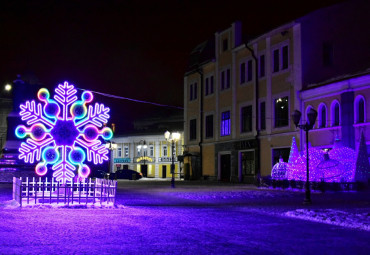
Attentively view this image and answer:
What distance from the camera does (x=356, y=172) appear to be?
25062 millimetres

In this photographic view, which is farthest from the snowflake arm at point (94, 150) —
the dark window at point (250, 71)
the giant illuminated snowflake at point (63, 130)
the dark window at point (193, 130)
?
the dark window at point (193, 130)

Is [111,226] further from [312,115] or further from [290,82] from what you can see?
[290,82]

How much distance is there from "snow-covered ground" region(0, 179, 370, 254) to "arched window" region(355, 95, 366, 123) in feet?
46.9

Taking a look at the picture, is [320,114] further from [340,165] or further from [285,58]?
[340,165]

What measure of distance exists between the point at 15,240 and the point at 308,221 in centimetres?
726

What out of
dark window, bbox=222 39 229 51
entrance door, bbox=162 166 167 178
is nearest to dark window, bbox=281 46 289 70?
dark window, bbox=222 39 229 51

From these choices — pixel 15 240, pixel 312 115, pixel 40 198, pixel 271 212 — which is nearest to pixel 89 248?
pixel 15 240

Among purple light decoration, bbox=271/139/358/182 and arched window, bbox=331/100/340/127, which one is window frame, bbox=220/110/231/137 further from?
purple light decoration, bbox=271/139/358/182

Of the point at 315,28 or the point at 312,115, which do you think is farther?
the point at 315,28

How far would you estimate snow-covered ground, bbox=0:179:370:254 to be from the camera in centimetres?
855

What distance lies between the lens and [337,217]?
12969 millimetres

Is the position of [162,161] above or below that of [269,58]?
below

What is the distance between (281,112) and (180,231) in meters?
26.7

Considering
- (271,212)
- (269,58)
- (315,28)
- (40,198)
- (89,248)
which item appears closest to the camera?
(89,248)
